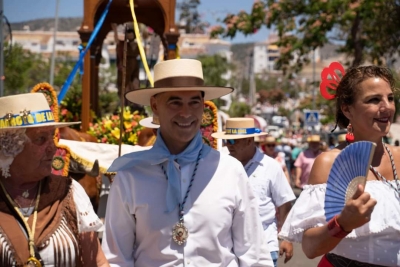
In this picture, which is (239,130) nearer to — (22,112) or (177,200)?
(177,200)

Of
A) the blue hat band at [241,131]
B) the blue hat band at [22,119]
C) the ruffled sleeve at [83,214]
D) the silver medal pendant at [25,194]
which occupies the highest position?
the blue hat band at [22,119]

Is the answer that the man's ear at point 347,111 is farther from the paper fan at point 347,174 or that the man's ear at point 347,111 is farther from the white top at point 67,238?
the white top at point 67,238

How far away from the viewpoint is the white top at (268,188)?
7.34 m

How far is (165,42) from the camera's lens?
12438 millimetres

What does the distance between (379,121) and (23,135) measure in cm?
181

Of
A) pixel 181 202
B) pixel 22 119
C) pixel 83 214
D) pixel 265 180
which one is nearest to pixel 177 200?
pixel 181 202

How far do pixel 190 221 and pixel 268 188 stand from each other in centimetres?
365

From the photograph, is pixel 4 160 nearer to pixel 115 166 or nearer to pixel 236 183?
pixel 115 166

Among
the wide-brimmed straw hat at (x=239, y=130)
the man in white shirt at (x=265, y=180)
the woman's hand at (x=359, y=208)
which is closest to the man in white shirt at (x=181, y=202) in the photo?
the woman's hand at (x=359, y=208)

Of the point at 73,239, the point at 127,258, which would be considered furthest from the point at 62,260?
the point at 127,258

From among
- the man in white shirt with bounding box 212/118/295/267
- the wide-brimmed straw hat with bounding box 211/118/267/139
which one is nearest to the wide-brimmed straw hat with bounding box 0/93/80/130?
the man in white shirt with bounding box 212/118/295/267

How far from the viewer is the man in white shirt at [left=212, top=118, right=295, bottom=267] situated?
23.9ft

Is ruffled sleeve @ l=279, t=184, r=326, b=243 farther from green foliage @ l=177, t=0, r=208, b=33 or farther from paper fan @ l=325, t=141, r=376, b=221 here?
green foliage @ l=177, t=0, r=208, b=33

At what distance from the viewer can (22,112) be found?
3.77 metres
